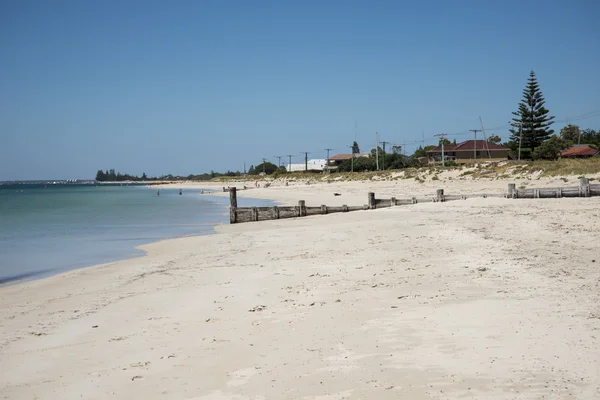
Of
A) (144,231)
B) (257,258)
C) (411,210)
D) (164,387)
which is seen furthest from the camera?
(144,231)

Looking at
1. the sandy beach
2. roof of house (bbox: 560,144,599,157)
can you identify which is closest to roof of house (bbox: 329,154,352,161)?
roof of house (bbox: 560,144,599,157)

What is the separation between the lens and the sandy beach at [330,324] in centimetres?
544

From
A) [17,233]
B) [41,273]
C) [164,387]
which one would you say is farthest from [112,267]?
[17,233]

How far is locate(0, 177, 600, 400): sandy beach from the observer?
5.44m

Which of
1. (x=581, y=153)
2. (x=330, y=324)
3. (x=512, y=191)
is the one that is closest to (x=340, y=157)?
(x=581, y=153)

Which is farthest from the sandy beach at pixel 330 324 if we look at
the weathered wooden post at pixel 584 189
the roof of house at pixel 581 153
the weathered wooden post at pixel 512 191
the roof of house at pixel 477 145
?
the roof of house at pixel 477 145

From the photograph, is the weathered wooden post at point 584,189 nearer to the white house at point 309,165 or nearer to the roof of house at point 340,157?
the roof of house at point 340,157

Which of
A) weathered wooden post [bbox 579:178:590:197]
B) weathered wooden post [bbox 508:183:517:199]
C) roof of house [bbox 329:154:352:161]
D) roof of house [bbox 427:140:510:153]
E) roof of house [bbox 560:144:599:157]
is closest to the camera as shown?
weathered wooden post [bbox 579:178:590:197]

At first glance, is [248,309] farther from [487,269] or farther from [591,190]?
[591,190]

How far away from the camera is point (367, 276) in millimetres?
10617

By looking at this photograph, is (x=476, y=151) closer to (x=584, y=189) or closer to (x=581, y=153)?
(x=581, y=153)

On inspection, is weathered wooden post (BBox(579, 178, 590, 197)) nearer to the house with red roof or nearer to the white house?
the house with red roof

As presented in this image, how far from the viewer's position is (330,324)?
24.6ft

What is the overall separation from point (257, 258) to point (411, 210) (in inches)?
460
